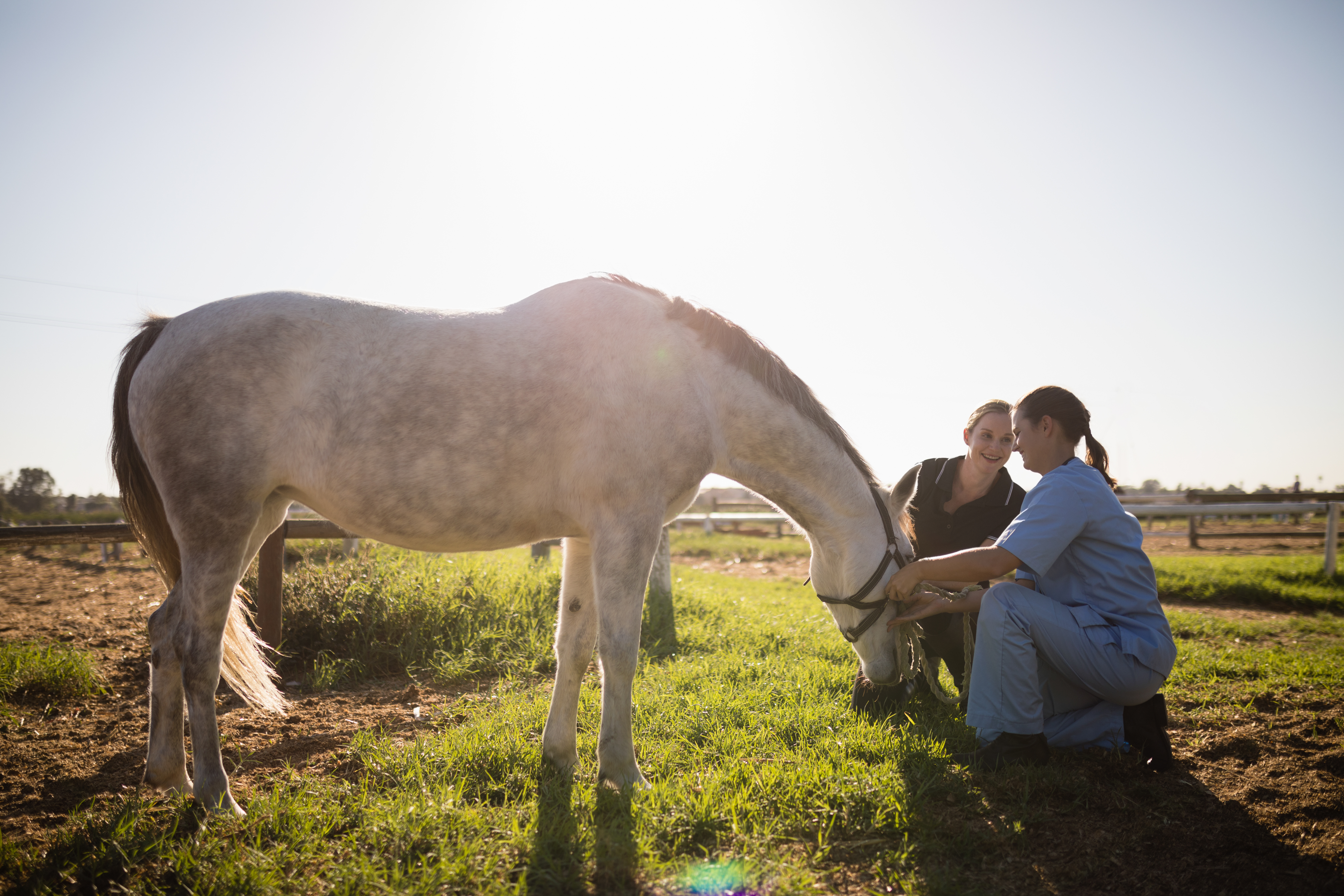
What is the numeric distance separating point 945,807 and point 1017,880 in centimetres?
50

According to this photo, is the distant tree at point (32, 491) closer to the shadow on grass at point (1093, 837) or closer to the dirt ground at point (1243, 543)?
the shadow on grass at point (1093, 837)

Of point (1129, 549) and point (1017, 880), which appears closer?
point (1017, 880)

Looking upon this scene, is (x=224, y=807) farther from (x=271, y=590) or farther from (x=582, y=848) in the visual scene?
(x=271, y=590)

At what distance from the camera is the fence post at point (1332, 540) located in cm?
900

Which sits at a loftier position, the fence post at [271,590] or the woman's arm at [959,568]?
the woman's arm at [959,568]

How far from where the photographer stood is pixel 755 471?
3598 mm

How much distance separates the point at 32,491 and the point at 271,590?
73.4ft

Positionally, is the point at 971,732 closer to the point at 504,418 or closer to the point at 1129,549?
the point at 1129,549

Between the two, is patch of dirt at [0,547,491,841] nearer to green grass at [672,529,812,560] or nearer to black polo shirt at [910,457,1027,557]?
black polo shirt at [910,457,1027,557]

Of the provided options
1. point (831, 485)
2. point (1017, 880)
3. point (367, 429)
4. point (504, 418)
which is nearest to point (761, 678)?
point (831, 485)

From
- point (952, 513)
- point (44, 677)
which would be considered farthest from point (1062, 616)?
point (44, 677)

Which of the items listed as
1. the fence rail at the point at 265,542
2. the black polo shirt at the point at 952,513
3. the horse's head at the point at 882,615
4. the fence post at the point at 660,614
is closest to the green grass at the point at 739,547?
the fence post at the point at 660,614

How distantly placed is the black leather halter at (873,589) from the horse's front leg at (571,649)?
1.29m

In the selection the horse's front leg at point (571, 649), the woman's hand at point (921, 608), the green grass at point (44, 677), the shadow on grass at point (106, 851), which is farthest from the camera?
the green grass at point (44, 677)
